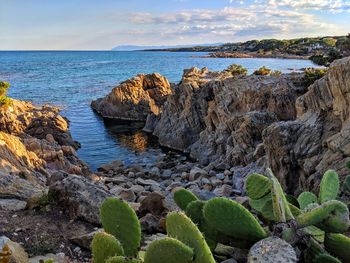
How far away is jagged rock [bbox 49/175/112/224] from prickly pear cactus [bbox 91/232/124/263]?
5.39 m

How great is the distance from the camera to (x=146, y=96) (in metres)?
51.1

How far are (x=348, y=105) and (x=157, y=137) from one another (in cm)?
2501

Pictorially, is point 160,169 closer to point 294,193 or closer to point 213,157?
point 213,157

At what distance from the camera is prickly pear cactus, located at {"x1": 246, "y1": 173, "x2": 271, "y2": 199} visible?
6605 millimetres

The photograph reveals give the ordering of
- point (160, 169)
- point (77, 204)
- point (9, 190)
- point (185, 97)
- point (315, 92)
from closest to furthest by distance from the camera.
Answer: point (77, 204)
point (9, 190)
point (315, 92)
point (160, 169)
point (185, 97)

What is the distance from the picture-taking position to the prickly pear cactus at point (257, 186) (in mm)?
6605

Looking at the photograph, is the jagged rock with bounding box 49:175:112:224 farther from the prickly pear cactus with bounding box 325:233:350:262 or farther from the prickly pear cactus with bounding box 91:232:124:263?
the prickly pear cactus with bounding box 325:233:350:262

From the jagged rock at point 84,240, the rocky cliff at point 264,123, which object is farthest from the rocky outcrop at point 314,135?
the jagged rock at point 84,240

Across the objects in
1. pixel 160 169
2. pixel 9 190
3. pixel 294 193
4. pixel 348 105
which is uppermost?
pixel 348 105

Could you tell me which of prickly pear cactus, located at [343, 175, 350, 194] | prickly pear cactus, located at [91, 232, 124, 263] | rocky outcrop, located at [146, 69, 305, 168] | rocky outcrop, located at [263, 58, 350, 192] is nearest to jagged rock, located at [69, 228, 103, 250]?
prickly pear cactus, located at [91, 232, 124, 263]

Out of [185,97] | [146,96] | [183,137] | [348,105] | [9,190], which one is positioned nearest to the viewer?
[9,190]

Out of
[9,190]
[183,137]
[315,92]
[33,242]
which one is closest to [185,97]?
[183,137]

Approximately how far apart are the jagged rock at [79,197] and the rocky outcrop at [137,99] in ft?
125

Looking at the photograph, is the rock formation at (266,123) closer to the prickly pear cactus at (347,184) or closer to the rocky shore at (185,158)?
the rocky shore at (185,158)
